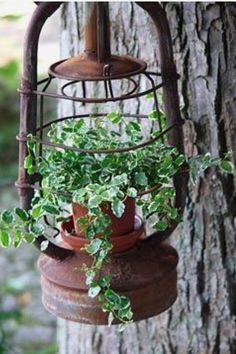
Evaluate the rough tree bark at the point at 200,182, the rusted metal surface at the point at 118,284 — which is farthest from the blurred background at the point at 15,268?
the rusted metal surface at the point at 118,284

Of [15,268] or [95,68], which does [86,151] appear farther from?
[15,268]

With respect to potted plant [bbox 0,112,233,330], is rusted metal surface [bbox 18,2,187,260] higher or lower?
higher

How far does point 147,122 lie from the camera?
1493 millimetres

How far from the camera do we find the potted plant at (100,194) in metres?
1.10

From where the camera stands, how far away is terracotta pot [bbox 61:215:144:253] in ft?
3.85

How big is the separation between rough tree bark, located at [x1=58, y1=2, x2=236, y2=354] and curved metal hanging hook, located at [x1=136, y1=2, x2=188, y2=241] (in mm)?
187

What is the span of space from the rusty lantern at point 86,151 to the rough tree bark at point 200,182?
19cm

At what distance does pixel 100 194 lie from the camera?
1081 millimetres

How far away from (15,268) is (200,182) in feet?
6.37

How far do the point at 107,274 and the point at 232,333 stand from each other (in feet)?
1.48

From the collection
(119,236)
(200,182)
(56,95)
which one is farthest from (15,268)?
(56,95)

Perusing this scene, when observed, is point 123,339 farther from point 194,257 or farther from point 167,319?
point 194,257

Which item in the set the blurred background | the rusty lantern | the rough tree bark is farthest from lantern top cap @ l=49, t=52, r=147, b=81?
the blurred background

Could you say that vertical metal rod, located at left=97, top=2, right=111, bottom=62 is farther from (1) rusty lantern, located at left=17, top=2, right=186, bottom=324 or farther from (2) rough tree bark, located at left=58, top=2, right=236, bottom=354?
(2) rough tree bark, located at left=58, top=2, right=236, bottom=354
